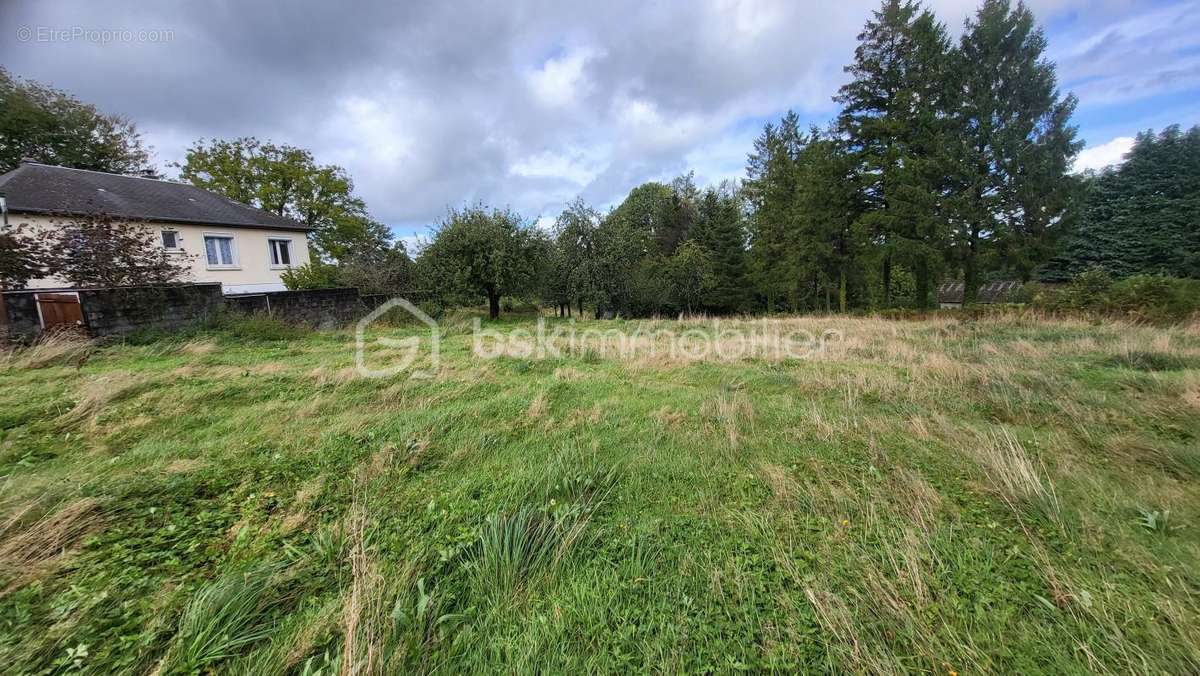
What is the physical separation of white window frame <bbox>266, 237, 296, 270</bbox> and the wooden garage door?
12880mm

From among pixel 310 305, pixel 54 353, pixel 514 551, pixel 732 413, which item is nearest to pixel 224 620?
pixel 514 551

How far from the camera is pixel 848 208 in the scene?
17.8 meters

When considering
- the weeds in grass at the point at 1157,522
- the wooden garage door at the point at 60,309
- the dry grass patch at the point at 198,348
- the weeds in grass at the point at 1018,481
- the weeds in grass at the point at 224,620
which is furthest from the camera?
the wooden garage door at the point at 60,309

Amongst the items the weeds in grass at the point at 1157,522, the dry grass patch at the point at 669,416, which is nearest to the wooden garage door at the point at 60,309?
the dry grass patch at the point at 669,416

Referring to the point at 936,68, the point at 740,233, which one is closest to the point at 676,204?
the point at 740,233

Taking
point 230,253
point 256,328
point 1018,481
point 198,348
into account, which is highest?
point 230,253

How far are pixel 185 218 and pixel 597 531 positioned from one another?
2246 cm

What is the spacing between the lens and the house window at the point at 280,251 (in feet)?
60.9

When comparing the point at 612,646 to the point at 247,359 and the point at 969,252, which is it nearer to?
the point at 247,359

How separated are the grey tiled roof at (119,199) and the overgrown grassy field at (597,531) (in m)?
14.6

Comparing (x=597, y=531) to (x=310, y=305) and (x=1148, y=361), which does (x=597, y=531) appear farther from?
(x=310, y=305)

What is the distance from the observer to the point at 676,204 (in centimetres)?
2764

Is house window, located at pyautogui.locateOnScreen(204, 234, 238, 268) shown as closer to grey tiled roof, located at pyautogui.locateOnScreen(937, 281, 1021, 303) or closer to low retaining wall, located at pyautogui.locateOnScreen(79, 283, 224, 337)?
low retaining wall, located at pyautogui.locateOnScreen(79, 283, 224, 337)

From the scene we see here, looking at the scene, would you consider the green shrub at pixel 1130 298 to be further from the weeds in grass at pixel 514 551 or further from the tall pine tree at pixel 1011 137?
the weeds in grass at pixel 514 551
